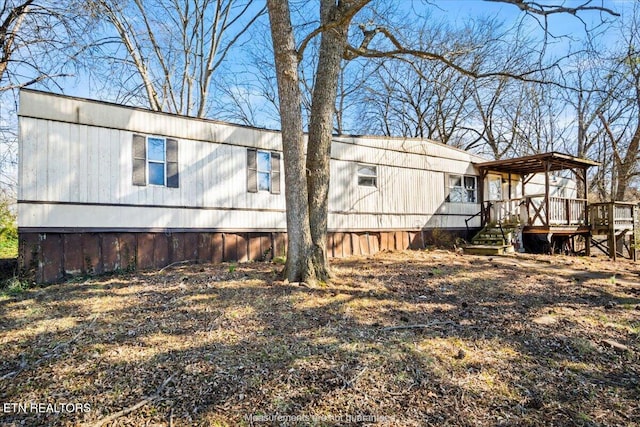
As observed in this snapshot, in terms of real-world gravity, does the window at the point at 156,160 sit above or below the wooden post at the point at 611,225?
above

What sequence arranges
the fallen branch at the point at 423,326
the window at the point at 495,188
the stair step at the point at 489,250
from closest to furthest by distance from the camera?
1. the fallen branch at the point at 423,326
2. the stair step at the point at 489,250
3. the window at the point at 495,188

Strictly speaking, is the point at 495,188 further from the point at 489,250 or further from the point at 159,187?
the point at 159,187

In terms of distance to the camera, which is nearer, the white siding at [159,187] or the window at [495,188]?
the white siding at [159,187]

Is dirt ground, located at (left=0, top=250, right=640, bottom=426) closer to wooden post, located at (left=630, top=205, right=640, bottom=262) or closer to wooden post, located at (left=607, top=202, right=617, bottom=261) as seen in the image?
wooden post, located at (left=607, top=202, right=617, bottom=261)

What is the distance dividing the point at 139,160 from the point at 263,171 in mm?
3033

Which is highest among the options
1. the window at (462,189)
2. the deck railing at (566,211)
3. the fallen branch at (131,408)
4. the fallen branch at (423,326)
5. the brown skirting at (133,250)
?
the window at (462,189)

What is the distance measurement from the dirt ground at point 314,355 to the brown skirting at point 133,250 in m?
0.94

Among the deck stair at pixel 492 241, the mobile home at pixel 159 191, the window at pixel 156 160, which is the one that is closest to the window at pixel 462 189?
the deck stair at pixel 492 241

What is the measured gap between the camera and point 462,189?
14.2 meters

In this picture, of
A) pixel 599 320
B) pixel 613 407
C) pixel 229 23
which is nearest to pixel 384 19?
pixel 599 320

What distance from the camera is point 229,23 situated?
1944 cm

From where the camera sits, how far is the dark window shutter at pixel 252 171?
9336mm

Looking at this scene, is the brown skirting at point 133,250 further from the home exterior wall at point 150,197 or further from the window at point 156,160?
the window at point 156,160

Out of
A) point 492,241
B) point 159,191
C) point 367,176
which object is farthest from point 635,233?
point 159,191
